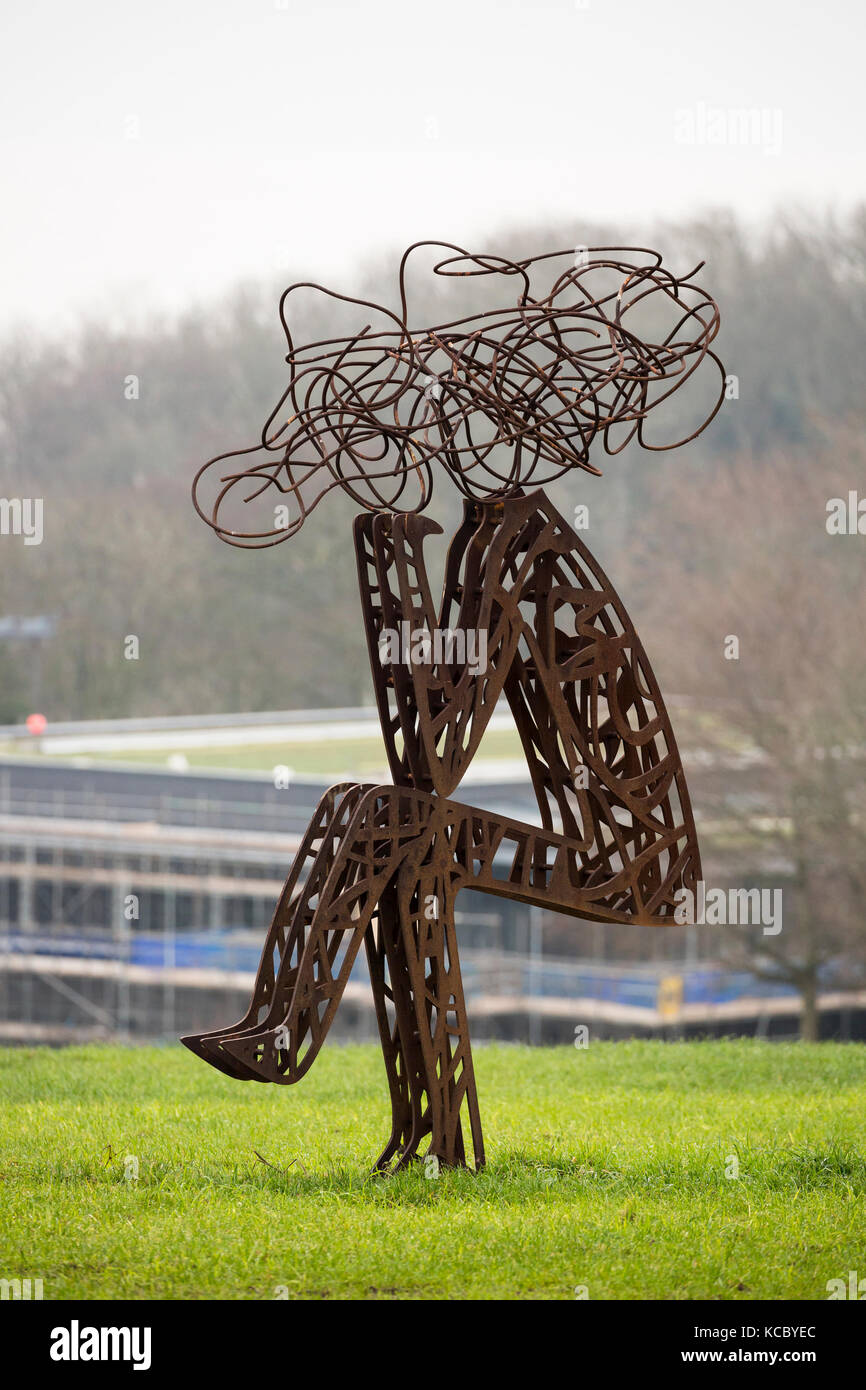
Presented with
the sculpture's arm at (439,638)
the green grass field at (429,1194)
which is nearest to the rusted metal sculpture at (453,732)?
the sculpture's arm at (439,638)

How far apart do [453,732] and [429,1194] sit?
162cm

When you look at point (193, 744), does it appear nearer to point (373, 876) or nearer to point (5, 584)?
point (5, 584)

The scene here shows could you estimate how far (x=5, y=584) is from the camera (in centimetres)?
3052

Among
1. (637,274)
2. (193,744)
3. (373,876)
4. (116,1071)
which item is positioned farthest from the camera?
(193,744)

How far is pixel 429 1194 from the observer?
547 cm

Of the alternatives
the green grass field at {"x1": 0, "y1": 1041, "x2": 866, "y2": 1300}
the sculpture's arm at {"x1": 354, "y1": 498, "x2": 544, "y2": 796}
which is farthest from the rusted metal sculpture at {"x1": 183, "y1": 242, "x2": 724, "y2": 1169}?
the green grass field at {"x1": 0, "y1": 1041, "x2": 866, "y2": 1300}

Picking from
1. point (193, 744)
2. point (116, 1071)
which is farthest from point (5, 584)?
point (116, 1071)

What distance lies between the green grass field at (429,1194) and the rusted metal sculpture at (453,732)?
487mm

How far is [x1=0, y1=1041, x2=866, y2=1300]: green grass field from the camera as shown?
4.70 meters

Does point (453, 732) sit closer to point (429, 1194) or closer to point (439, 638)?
point (439, 638)

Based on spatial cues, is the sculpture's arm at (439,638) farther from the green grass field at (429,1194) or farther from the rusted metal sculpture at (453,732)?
the green grass field at (429,1194)

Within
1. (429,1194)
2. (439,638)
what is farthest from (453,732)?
(429,1194)

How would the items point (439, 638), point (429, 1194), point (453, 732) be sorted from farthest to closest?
point (453, 732) → point (439, 638) → point (429, 1194)

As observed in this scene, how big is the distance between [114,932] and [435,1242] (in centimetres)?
1622
